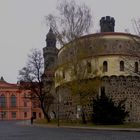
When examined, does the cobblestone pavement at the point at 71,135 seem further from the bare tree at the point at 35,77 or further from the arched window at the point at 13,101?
the arched window at the point at 13,101

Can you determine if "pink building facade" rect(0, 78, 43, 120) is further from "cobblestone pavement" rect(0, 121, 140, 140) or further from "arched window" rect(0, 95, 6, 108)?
"cobblestone pavement" rect(0, 121, 140, 140)

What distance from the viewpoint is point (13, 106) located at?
127m

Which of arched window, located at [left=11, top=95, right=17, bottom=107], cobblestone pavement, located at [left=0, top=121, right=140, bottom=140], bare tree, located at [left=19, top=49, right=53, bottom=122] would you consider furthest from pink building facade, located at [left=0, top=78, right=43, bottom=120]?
cobblestone pavement, located at [left=0, top=121, right=140, bottom=140]

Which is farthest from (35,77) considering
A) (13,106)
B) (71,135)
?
(13,106)

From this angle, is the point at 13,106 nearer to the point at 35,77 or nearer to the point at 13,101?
the point at 13,101

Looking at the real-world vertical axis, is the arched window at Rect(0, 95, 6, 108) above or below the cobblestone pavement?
above

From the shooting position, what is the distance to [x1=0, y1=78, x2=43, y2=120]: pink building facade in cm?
12619

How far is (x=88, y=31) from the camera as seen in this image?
50750 millimetres

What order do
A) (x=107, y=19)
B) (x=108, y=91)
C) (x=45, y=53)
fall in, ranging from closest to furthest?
(x=108, y=91), (x=107, y=19), (x=45, y=53)

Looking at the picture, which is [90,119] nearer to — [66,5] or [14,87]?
[66,5]

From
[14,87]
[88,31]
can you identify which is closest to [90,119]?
[88,31]

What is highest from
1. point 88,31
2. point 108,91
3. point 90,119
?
point 88,31

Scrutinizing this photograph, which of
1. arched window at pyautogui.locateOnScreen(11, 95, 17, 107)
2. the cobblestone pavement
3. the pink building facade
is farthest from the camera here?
arched window at pyautogui.locateOnScreen(11, 95, 17, 107)

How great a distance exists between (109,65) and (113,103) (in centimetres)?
627
